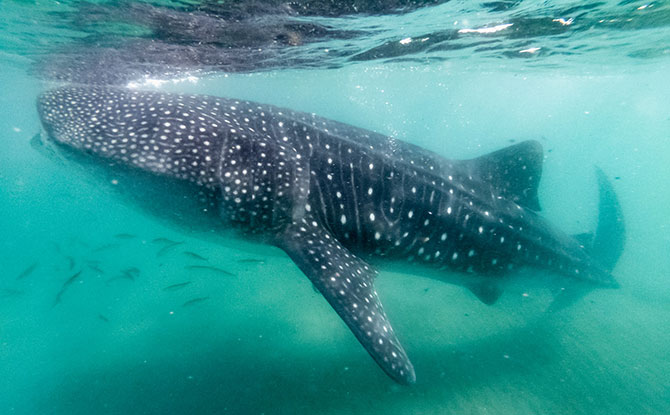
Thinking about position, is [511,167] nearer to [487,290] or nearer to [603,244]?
[487,290]

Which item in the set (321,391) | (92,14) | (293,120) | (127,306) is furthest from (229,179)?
(127,306)

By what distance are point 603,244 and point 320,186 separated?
24.3ft

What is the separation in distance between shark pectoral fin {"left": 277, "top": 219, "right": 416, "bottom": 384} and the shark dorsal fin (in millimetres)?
2895

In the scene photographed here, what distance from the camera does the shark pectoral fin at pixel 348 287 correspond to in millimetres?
3293

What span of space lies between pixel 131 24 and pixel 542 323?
13.1 metres

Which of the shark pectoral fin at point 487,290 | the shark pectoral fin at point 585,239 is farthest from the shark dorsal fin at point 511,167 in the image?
the shark pectoral fin at point 585,239

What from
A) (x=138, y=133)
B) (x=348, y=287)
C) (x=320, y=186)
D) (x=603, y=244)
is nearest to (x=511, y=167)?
(x=320, y=186)

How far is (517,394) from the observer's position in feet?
19.4

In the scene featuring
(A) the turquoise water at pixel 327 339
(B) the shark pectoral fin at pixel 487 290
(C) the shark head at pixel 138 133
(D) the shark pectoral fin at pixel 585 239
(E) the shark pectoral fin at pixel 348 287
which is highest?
(C) the shark head at pixel 138 133

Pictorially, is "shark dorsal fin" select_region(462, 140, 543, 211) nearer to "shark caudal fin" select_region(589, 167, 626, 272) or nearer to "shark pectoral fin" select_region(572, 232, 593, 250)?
"shark pectoral fin" select_region(572, 232, 593, 250)

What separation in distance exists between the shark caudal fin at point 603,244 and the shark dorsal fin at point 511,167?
109 inches

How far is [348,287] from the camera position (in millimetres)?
3727

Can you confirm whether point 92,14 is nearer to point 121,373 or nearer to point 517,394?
point 121,373

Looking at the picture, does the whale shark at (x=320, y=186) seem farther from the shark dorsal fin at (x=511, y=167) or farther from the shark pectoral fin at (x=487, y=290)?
the shark pectoral fin at (x=487, y=290)
